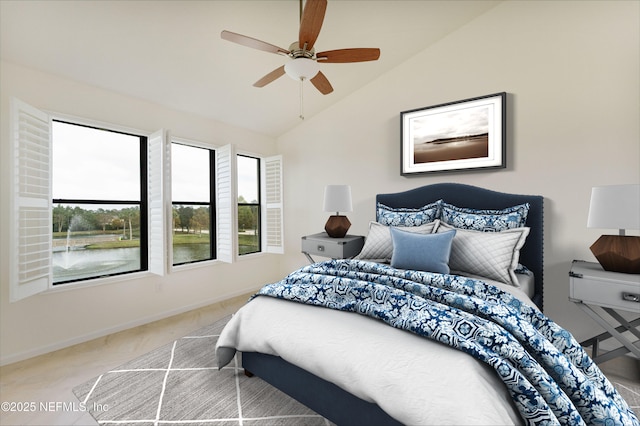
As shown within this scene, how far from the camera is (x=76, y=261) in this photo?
276 centimetres

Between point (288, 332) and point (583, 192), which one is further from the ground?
point (583, 192)

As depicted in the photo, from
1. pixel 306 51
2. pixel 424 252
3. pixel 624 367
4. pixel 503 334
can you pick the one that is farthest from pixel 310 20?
pixel 624 367

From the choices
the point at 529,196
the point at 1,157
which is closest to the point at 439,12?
the point at 529,196

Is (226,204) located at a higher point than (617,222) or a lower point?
higher

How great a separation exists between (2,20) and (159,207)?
1686 mm

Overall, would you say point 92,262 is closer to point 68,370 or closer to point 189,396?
point 68,370

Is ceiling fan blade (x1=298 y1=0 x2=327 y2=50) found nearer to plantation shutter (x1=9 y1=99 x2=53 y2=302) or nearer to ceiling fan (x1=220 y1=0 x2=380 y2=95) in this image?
ceiling fan (x1=220 y1=0 x2=380 y2=95)

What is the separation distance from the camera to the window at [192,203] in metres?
3.53

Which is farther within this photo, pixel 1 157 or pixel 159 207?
pixel 159 207

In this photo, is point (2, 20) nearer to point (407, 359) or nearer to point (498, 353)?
point (407, 359)

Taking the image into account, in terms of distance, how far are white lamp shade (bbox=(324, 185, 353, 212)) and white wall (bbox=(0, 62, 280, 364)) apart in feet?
4.98

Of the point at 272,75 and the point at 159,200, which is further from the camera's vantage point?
the point at 159,200

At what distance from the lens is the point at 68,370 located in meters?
2.19

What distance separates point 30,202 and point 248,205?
94.5 inches
